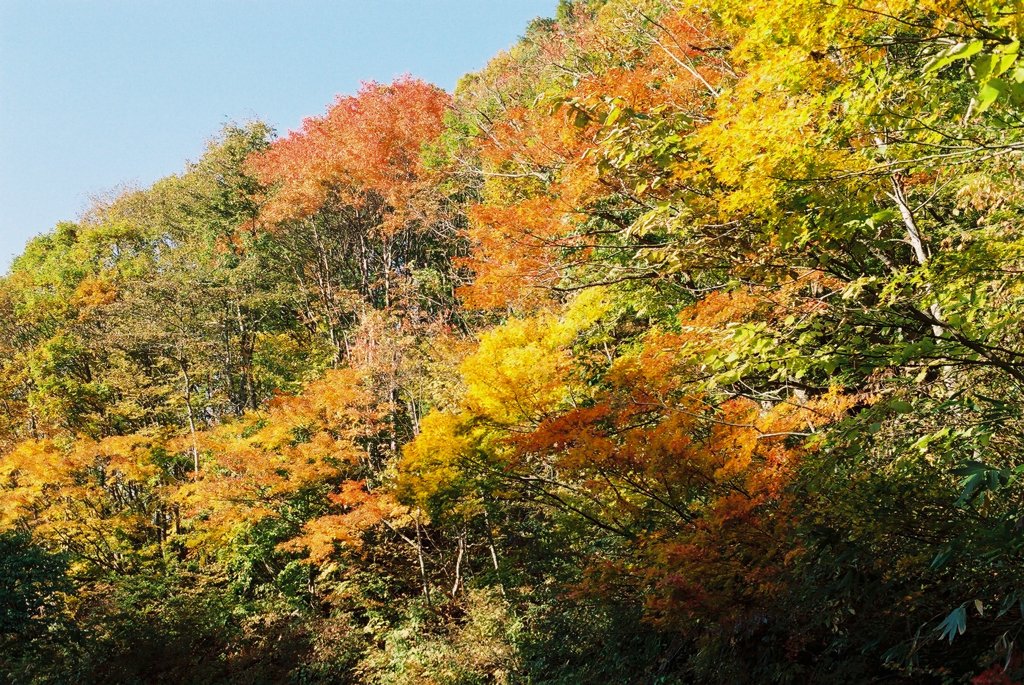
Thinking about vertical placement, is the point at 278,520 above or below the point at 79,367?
below

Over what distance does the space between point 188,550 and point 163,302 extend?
7.02 metres

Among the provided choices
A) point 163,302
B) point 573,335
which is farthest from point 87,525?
point 573,335

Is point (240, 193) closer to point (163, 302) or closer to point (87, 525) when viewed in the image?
point (163, 302)

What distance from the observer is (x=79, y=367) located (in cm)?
2036

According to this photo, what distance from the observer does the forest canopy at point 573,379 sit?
3.36m

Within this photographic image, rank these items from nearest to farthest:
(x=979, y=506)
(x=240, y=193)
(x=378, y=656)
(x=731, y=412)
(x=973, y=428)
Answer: (x=973, y=428) < (x=979, y=506) < (x=731, y=412) < (x=378, y=656) < (x=240, y=193)

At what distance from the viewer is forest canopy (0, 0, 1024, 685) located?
11.0 feet

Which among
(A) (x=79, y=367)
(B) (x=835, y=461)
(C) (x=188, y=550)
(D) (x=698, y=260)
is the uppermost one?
(A) (x=79, y=367)

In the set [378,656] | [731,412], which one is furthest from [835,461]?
[378,656]

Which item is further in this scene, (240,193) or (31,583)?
(240,193)

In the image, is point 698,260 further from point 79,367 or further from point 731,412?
point 79,367

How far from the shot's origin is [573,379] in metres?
10.4

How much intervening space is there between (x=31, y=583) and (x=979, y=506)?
1226cm

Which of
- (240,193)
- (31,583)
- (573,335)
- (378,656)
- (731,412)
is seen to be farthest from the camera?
(240,193)
